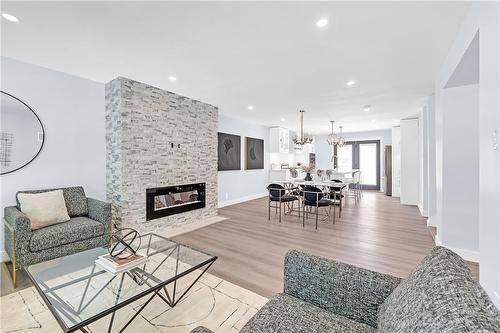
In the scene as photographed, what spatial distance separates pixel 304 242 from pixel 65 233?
126 inches

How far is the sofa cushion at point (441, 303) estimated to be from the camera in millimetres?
583

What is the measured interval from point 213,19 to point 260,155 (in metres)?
6.02

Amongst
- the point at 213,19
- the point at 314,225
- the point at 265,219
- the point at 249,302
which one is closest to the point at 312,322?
the point at 249,302

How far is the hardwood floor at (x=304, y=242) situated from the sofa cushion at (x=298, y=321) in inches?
39.9

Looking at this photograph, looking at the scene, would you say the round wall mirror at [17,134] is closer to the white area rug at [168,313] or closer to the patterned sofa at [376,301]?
the white area rug at [168,313]

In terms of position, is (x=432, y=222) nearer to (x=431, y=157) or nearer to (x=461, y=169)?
(x=431, y=157)

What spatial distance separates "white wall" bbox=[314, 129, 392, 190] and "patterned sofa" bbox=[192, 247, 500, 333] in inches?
371

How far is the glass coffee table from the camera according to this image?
1.36 metres

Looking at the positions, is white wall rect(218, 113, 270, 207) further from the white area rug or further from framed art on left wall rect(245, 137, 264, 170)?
the white area rug

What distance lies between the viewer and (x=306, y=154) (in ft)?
34.0

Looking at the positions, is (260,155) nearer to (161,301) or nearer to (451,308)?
(161,301)

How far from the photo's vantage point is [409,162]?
6504 mm

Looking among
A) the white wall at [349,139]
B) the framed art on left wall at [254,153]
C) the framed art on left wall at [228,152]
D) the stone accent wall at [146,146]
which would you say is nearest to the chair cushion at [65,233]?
the stone accent wall at [146,146]

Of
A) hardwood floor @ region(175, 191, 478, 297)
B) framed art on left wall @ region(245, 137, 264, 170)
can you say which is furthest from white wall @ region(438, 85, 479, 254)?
framed art on left wall @ region(245, 137, 264, 170)
